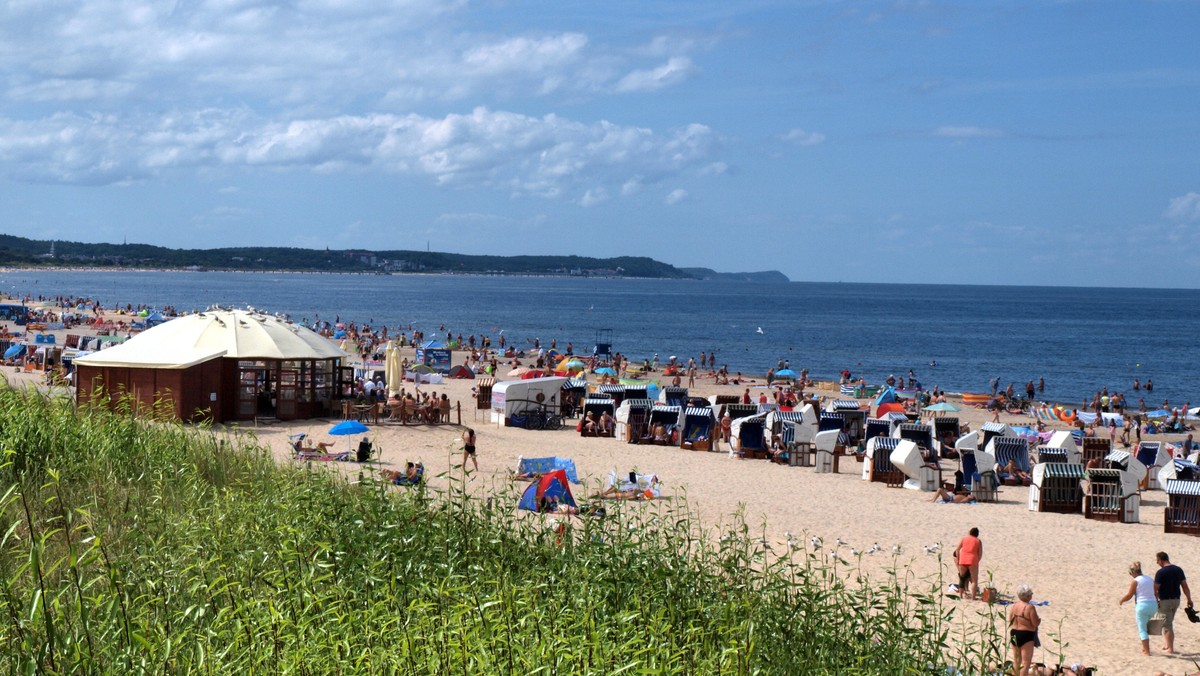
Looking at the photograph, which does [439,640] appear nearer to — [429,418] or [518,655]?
[518,655]

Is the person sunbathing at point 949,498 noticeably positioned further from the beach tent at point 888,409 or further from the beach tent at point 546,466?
the beach tent at point 888,409

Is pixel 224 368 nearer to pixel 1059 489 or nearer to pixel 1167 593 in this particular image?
pixel 1059 489

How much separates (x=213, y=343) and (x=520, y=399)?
759cm

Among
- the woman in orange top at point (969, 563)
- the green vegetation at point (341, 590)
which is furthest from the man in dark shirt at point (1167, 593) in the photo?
the green vegetation at point (341, 590)

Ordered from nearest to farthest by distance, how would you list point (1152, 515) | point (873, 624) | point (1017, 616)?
point (873, 624)
point (1017, 616)
point (1152, 515)

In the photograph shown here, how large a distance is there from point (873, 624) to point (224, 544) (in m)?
4.08

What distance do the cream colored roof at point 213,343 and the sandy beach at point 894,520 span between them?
1.49 m

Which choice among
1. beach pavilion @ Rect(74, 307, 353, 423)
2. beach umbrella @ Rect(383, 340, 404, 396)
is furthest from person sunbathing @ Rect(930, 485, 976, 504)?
beach umbrella @ Rect(383, 340, 404, 396)

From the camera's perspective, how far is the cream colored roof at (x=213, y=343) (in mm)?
20891

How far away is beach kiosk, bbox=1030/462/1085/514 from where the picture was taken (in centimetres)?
1814

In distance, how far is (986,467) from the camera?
19234 millimetres

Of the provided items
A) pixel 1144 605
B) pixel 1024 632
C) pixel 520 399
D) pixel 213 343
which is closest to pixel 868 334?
pixel 520 399

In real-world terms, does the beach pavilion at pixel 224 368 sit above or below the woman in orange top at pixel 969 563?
above

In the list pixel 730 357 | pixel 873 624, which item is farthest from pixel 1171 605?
pixel 730 357
